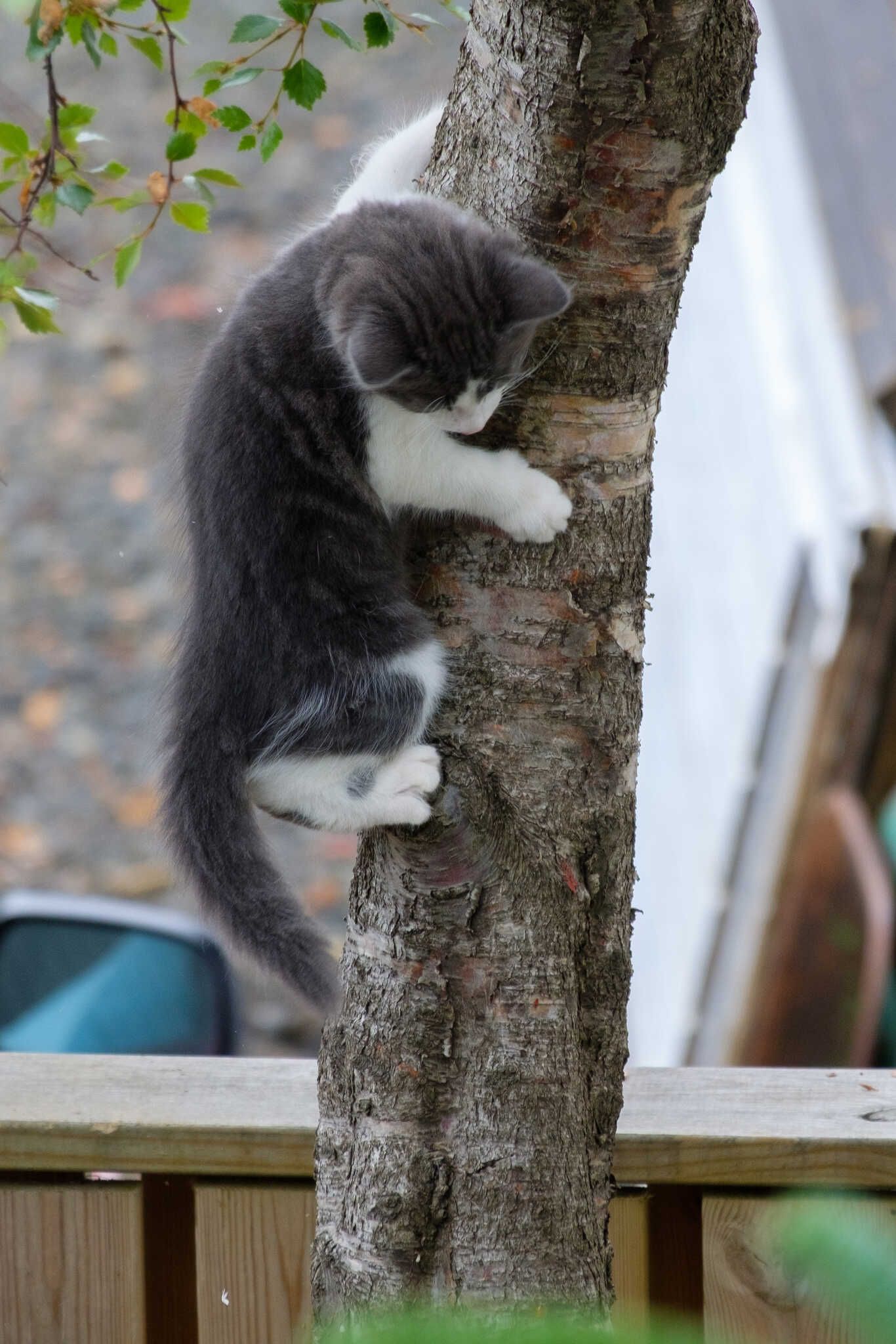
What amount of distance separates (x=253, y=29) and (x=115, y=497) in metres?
3.84

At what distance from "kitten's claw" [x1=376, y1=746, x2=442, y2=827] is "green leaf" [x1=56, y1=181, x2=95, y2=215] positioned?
2.08 feet

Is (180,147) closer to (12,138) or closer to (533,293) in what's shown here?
(12,138)

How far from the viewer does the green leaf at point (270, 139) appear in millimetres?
1314

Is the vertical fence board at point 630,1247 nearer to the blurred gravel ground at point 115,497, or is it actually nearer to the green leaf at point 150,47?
the green leaf at point 150,47

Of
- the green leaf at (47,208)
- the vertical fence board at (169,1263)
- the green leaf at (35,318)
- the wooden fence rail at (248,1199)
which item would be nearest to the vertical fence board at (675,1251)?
the wooden fence rail at (248,1199)

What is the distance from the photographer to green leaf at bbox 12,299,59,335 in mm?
1364

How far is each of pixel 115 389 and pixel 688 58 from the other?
4.74 meters

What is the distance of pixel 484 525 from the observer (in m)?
1.23

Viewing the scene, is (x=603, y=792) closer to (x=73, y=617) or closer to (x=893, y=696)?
(x=893, y=696)

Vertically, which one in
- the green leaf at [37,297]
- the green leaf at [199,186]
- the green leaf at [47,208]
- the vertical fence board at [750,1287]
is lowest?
the vertical fence board at [750,1287]

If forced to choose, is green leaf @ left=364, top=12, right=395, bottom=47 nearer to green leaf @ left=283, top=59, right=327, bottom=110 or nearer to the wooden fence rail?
green leaf @ left=283, top=59, right=327, bottom=110

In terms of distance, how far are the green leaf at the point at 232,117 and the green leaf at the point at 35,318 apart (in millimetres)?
274

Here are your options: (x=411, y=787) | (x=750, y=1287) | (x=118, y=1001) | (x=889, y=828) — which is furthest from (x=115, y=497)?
(x=750, y=1287)

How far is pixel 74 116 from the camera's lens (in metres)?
1.35
